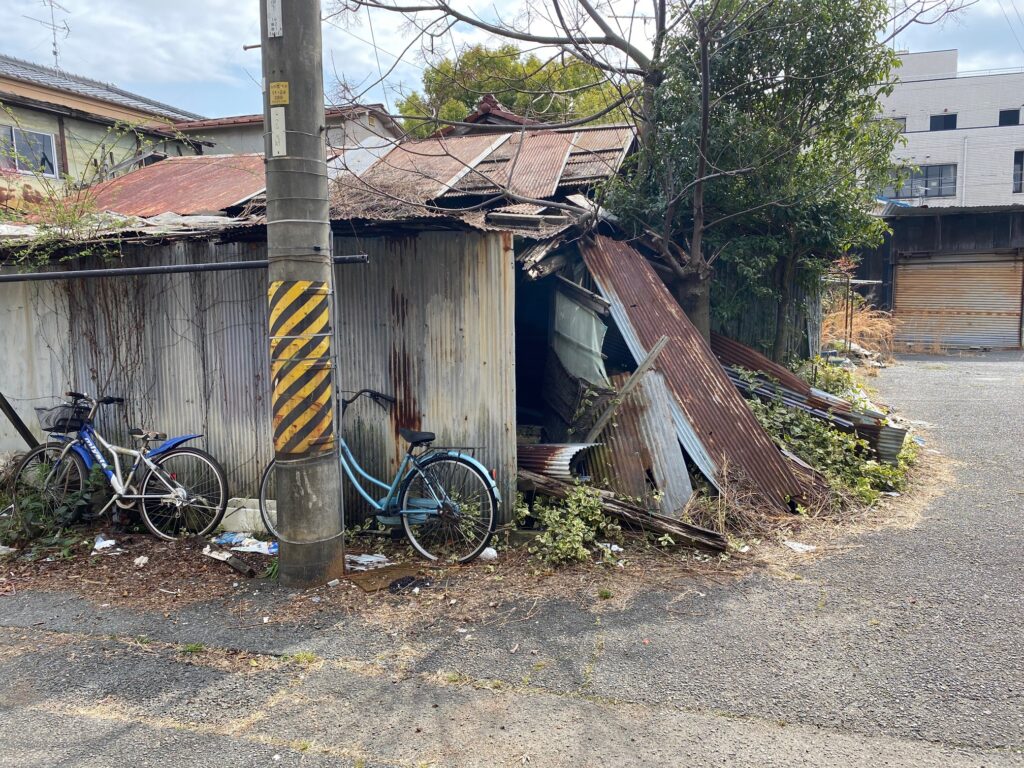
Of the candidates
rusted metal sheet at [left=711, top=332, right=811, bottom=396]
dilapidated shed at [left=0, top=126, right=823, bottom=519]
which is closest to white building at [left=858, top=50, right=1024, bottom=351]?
rusted metal sheet at [left=711, top=332, right=811, bottom=396]

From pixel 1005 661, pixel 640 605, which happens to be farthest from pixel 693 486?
pixel 1005 661

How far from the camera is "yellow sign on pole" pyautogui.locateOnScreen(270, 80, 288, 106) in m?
4.74

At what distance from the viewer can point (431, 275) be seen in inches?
228

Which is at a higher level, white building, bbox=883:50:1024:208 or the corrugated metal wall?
white building, bbox=883:50:1024:208

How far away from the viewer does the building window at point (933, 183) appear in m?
36.6

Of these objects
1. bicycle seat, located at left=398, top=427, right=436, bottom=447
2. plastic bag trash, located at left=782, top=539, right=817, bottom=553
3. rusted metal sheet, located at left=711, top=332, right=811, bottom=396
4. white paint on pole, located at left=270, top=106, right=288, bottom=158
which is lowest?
plastic bag trash, located at left=782, top=539, right=817, bottom=553

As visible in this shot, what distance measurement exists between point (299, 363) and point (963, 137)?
41.8 m

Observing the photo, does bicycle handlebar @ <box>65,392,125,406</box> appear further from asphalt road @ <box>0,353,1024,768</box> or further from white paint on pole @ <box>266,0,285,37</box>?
white paint on pole @ <box>266,0,285,37</box>

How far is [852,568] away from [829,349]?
1326 centimetres

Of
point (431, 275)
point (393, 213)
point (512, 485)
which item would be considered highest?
point (393, 213)

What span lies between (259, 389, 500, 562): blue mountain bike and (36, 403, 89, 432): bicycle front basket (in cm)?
199

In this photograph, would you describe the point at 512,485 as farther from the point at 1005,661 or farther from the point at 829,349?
the point at 829,349

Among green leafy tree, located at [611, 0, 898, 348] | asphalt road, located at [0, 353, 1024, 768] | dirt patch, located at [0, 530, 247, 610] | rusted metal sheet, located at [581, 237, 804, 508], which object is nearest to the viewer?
asphalt road, located at [0, 353, 1024, 768]

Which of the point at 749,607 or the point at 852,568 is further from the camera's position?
the point at 852,568
